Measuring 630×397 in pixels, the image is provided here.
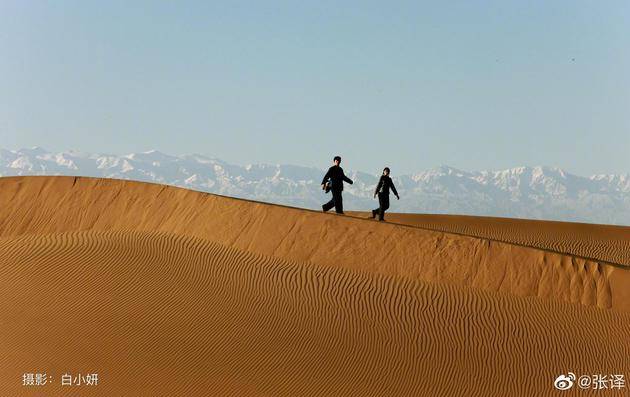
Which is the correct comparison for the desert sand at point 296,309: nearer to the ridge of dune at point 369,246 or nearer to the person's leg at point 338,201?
Answer: the ridge of dune at point 369,246

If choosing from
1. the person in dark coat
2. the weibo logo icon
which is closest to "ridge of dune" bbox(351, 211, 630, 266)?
the person in dark coat

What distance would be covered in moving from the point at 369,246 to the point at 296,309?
4093 millimetres

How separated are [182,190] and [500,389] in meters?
13.5

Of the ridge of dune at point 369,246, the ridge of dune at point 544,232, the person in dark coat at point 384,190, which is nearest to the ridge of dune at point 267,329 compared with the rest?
the ridge of dune at point 369,246

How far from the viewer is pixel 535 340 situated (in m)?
15.1

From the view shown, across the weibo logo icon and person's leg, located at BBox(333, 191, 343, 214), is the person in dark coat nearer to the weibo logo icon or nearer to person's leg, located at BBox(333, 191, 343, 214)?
person's leg, located at BBox(333, 191, 343, 214)

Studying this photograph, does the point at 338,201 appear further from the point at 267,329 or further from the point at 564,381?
the point at 564,381

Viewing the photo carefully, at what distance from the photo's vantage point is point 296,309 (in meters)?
15.8

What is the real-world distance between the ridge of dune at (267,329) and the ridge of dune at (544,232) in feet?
37.2

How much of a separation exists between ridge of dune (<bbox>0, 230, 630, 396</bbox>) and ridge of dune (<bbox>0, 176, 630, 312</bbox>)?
1.85 feet

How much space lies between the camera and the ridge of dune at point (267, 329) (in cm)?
1283

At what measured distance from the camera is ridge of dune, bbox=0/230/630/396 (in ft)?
42.1

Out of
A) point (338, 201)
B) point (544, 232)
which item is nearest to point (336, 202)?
point (338, 201)

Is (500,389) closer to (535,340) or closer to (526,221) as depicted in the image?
(535,340)
